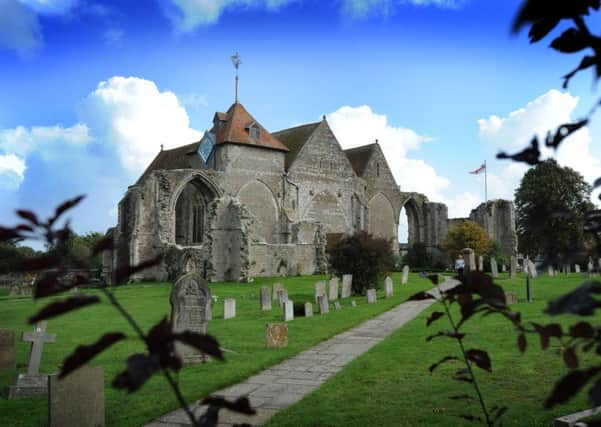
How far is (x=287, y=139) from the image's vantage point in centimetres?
4459

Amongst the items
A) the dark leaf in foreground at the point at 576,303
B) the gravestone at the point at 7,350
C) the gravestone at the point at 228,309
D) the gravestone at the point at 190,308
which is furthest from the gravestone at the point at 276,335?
the dark leaf in foreground at the point at 576,303

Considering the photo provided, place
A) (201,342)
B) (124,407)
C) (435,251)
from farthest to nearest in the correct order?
(435,251), (124,407), (201,342)

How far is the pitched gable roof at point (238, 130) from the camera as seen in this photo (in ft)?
123

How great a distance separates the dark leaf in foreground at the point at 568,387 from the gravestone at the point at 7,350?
995cm

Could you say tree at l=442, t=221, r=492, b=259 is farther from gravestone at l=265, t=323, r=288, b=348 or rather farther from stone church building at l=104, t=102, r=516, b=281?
gravestone at l=265, t=323, r=288, b=348

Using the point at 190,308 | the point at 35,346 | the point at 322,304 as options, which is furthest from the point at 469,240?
the point at 35,346

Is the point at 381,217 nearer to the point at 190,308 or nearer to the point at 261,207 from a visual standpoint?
the point at 261,207

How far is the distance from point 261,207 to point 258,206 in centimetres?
26

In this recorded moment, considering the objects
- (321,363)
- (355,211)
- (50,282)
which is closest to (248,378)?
(321,363)

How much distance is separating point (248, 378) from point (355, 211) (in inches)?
1434

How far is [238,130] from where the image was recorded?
38031mm

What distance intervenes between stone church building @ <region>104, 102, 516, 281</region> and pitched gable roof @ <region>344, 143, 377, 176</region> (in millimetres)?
126

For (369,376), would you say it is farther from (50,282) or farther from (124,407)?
(50,282)

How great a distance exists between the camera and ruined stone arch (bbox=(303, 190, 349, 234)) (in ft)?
138
